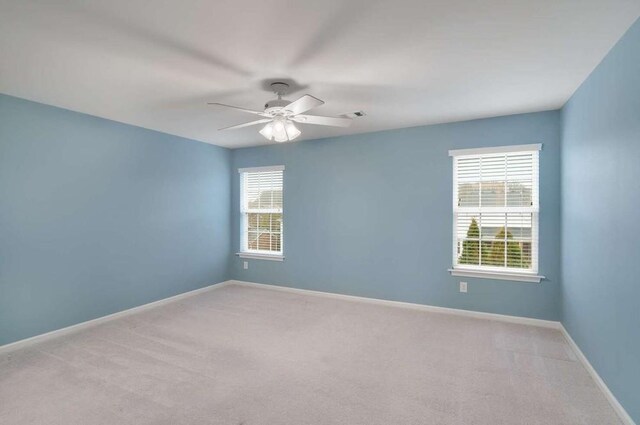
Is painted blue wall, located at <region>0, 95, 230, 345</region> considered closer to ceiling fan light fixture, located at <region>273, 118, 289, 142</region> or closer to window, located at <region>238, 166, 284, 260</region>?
window, located at <region>238, 166, 284, 260</region>

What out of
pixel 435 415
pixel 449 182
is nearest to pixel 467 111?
pixel 449 182

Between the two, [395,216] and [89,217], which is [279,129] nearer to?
[395,216]

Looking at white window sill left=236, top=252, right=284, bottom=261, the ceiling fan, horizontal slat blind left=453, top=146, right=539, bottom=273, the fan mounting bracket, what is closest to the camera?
the ceiling fan

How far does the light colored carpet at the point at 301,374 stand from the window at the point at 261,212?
181 cm

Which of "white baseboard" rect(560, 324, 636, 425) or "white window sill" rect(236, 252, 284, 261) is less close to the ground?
"white window sill" rect(236, 252, 284, 261)

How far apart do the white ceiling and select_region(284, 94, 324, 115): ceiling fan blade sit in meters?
0.31

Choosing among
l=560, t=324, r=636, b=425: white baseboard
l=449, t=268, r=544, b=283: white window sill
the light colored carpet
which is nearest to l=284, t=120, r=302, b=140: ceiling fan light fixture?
the light colored carpet

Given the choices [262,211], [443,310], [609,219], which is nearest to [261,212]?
[262,211]

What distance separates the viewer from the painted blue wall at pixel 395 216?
143 inches

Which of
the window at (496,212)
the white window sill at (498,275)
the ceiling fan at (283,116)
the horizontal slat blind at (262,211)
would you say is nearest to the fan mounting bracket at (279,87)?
the ceiling fan at (283,116)

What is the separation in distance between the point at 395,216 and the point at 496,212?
48.8 inches

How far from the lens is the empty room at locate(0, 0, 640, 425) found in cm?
201

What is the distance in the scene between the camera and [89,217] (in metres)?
3.72

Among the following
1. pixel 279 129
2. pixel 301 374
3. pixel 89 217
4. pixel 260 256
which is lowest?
pixel 301 374
